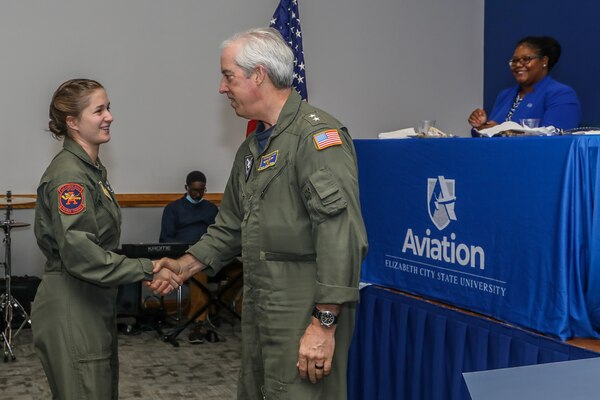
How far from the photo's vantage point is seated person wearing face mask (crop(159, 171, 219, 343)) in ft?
21.4

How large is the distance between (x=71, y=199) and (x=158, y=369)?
2896 millimetres

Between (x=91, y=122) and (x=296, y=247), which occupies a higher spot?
(x=91, y=122)

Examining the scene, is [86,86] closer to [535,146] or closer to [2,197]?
[535,146]

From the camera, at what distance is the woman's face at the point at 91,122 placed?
2592mm

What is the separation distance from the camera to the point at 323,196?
205 cm

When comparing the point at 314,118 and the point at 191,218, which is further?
the point at 191,218

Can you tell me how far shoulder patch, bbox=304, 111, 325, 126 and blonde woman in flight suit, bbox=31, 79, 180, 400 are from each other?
0.77 meters

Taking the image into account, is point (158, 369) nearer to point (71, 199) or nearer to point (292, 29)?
point (292, 29)

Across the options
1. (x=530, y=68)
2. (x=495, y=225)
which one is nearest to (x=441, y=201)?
(x=495, y=225)

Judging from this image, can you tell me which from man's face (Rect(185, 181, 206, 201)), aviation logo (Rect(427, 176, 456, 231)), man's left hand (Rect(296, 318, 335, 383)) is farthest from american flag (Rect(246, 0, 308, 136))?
man's left hand (Rect(296, 318, 335, 383))

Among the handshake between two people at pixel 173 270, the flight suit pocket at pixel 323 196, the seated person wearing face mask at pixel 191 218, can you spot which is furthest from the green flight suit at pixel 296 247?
the seated person wearing face mask at pixel 191 218

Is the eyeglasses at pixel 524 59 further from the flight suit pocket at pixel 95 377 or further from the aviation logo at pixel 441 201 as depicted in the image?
the flight suit pocket at pixel 95 377

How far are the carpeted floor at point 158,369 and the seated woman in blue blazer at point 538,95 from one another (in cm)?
223

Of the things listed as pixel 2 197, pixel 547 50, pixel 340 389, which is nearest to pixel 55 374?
pixel 340 389
